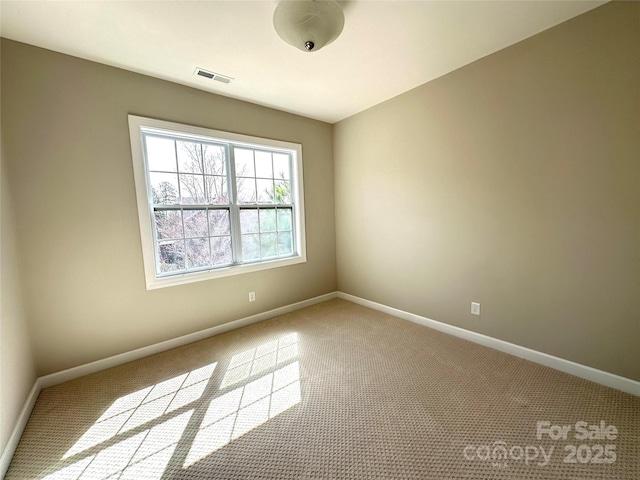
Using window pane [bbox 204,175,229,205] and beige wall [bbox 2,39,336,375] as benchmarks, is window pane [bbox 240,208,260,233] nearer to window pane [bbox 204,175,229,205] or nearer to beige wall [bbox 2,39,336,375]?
window pane [bbox 204,175,229,205]

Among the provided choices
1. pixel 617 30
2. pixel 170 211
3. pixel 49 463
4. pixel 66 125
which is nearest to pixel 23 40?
pixel 66 125

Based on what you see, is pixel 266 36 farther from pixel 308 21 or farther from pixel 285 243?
pixel 285 243

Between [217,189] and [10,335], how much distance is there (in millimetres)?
1866

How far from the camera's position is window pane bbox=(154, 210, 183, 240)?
8.27 ft

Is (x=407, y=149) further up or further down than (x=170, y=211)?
further up

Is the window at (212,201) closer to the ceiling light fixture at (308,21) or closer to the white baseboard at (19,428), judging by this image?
the white baseboard at (19,428)

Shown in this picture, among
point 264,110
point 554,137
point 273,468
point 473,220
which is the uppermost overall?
point 264,110

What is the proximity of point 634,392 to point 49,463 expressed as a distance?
3598mm

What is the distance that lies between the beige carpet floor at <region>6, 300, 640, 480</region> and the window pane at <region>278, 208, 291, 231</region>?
157cm

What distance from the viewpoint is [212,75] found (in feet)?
7.81

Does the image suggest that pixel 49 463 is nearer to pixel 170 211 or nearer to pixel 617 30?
pixel 170 211

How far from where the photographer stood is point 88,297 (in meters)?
2.18

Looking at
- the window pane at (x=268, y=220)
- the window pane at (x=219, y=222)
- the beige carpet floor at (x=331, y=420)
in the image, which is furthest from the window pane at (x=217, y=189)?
the beige carpet floor at (x=331, y=420)

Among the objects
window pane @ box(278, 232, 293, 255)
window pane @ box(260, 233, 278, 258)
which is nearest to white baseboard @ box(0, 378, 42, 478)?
window pane @ box(260, 233, 278, 258)
